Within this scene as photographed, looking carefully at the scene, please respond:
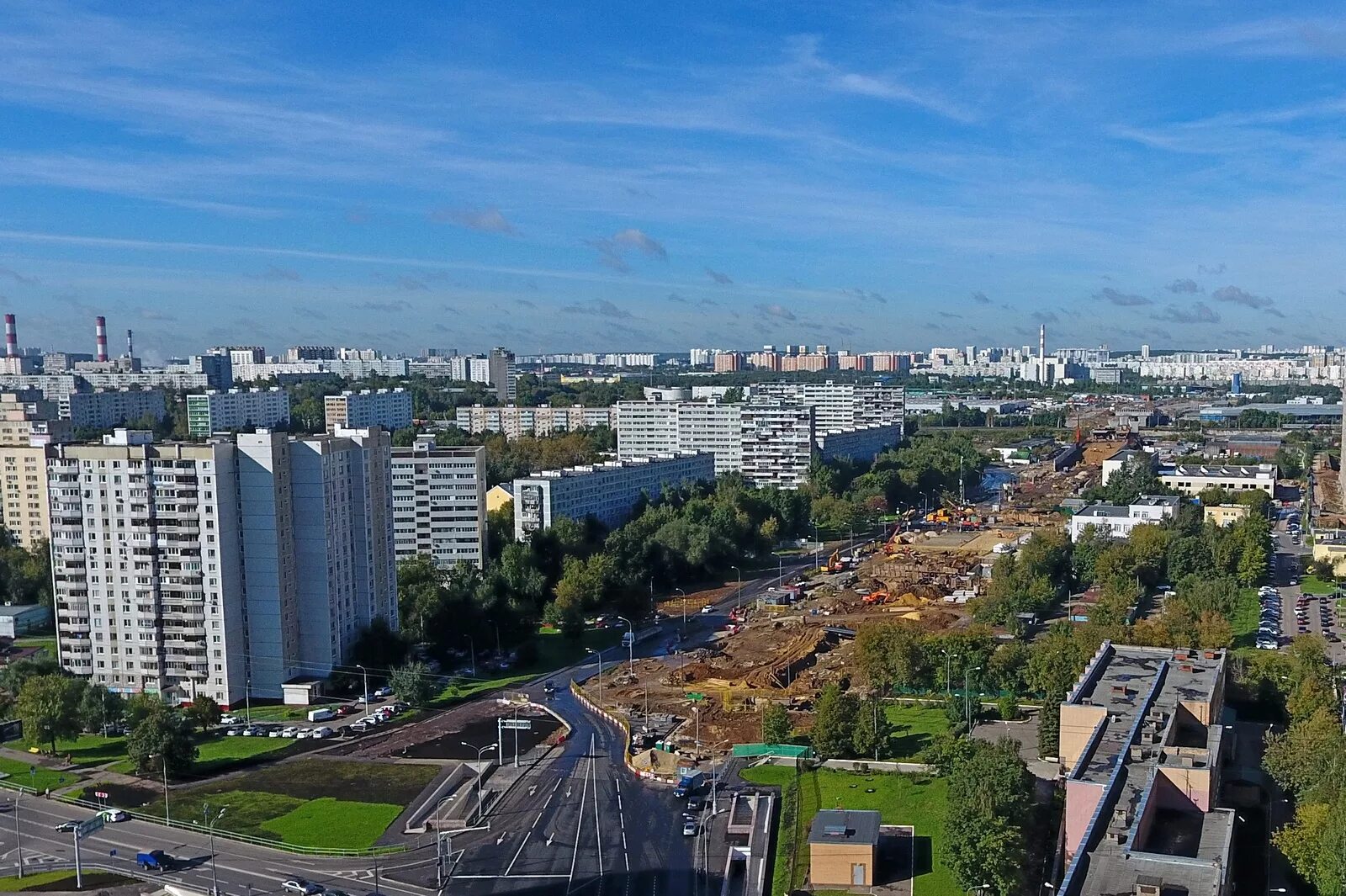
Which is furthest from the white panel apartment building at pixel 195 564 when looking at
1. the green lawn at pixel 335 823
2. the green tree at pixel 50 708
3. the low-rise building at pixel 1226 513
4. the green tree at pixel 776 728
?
the low-rise building at pixel 1226 513

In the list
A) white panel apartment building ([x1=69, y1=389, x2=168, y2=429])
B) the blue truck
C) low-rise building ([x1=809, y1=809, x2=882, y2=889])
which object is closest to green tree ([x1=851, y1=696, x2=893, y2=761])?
the blue truck

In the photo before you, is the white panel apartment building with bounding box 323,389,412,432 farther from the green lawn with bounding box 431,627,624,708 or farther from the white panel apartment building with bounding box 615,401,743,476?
the green lawn with bounding box 431,627,624,708

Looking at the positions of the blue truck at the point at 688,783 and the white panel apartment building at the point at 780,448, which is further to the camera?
the white panel apartment building at the point at 780,448

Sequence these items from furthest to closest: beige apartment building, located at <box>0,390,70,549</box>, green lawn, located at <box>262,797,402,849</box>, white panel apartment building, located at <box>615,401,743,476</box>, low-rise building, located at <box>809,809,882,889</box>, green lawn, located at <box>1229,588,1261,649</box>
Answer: white panel apartment building, located at <box>615,401,743,476</box>, beige apartment building, located at <box>0,390,70,549</box>, green lawn, located at <box>1229,588,1261,649</box>, green lawn, located at <box>262,797,402,849</box>, low-rise building, located at <box>809,809,882,889</box>

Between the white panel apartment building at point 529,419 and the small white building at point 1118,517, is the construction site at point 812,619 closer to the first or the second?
the small white building at point 1118,517

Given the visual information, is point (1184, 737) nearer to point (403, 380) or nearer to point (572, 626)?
point (572, 626)

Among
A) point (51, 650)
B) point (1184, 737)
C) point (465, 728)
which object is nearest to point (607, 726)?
point (465, 728)
